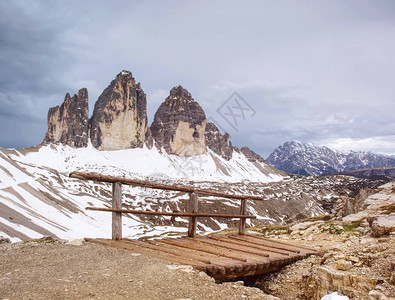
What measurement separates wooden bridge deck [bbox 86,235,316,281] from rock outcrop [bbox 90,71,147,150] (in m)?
165

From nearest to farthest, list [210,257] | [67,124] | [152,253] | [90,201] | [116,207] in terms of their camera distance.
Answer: [152,253]
[210,257]
[116,207]
[90,201]
[67,124]

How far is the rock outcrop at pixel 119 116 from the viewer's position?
16562cm

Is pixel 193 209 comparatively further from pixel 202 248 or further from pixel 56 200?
pixel 56 200

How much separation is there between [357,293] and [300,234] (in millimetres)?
8365

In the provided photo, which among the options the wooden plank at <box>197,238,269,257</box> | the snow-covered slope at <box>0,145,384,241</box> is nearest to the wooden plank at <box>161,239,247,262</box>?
the wooden plank at <box>197,238,269,257</box>

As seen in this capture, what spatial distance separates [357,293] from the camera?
6.20 m

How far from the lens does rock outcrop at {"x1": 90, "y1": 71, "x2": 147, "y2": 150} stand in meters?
166

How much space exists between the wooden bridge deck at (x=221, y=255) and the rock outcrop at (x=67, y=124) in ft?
532

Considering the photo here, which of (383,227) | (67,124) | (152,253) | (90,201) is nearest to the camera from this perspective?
(152,253)

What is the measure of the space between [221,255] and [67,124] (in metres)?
165

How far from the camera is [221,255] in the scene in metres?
7.68

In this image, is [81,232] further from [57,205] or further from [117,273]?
[117,273]

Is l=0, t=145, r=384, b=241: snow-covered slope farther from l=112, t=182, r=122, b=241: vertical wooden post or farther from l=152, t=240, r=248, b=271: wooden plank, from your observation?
l=152, t=240, r=248, b=271: wooden plank

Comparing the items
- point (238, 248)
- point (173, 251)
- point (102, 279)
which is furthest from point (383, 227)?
point (102, 279)
